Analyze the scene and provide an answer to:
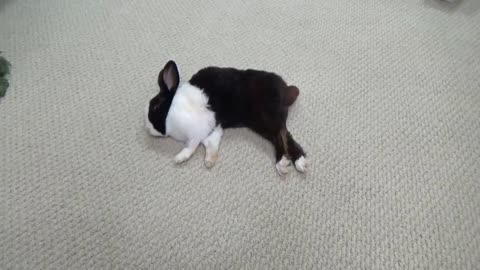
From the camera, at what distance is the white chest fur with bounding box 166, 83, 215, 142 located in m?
1.17

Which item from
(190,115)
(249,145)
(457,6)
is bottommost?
(249,145)

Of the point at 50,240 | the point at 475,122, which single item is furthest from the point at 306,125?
the point at 50,240

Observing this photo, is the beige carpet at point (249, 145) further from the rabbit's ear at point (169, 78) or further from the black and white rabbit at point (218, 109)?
the rabbit's ear at point (169, 78)

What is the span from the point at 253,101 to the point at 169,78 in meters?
0.28

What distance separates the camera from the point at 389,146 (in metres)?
1.25

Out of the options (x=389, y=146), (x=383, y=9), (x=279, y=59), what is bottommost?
(x=389, y=146)

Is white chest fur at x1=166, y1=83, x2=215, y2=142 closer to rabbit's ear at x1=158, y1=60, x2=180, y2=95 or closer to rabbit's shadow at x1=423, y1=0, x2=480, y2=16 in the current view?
rabbit's ear at x1=158, y1=60, x2=180, y2=95

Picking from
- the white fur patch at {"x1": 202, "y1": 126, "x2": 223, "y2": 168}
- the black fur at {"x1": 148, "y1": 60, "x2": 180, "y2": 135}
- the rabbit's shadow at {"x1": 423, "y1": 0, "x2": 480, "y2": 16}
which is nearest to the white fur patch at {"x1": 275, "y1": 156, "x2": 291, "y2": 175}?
the white fur patch at {"x1": 202, "y1": 126, "x2": 223, "y2": 168}

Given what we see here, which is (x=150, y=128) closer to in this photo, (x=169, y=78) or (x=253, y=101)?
(x=169, y=78)

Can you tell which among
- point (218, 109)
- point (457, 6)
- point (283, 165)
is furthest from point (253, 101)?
point (457, 6)

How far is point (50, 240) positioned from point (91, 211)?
13 centimetres

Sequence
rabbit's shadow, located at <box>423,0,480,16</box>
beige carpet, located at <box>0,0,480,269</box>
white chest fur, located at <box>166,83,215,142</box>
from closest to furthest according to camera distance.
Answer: beige carpet, located at <box>0,0,480,269</box> < white chest fur, located at <box>166,83,215,142</box> < rabbit's shadow, located at <box>423,0,480,16</box>

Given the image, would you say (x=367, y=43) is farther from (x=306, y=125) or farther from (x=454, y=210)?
(x=454, y=210)

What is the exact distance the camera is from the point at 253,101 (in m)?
1.17
